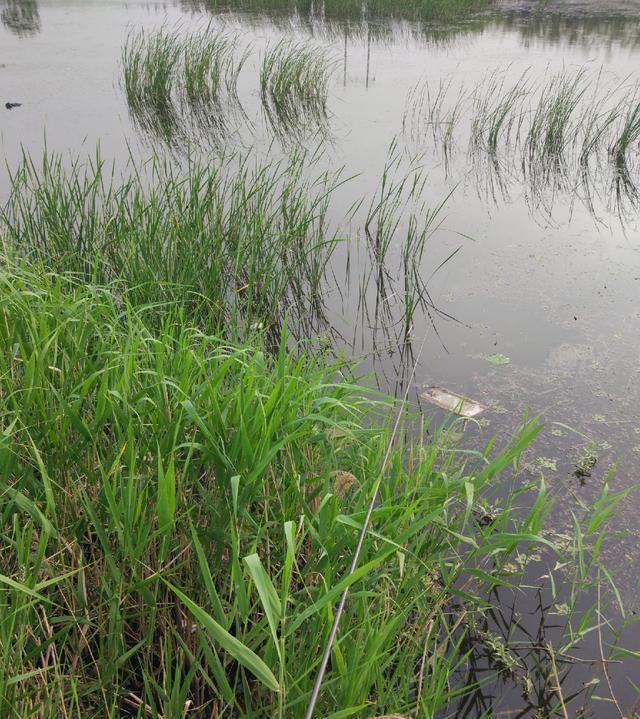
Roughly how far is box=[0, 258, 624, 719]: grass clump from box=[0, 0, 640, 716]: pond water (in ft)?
2.37

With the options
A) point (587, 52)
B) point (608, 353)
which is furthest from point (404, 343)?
point (587, 52)

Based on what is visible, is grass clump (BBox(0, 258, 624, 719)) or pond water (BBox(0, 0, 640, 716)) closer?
grass clump (BBox(0, 258, 624, 719))

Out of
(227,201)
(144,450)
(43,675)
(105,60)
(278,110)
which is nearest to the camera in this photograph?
(43,675)

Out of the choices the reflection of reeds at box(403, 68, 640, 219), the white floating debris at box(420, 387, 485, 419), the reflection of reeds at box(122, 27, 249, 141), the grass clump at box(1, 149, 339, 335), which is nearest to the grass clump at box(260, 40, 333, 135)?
the reflection of reeds at box(122, 27, 249, 141)

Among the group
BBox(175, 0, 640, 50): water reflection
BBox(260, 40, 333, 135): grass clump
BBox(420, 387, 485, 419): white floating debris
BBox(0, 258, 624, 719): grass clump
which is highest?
BBox(175, 0, 640, 50): water reflection

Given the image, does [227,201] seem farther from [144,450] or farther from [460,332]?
[144,450]

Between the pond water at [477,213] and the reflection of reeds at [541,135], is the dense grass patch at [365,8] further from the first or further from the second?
the reflection of reeds at [541,135]

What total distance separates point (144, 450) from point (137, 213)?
53.8 inches

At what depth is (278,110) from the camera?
19.4ft

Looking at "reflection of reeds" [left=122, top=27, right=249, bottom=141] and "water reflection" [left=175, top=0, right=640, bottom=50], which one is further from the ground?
"water reflection" [left=175, top=0, right=640, bottom=50]

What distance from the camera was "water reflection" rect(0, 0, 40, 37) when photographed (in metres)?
9.05

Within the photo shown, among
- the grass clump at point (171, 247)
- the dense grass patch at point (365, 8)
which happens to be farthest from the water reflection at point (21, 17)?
the grass clump at point (171, 247)

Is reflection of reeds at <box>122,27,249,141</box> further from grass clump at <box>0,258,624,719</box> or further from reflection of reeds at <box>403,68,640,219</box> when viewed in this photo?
grass clump at <box>0,258,624,719</box>

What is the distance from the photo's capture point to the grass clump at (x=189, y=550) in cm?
109
